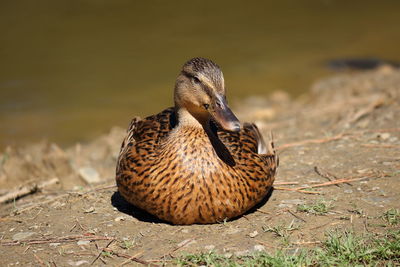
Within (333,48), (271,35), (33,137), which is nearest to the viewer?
(33,137)

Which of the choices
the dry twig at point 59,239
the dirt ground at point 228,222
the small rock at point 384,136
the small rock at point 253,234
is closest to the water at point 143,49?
the dirt ground at point 228,222

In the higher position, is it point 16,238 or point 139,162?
point 139,162

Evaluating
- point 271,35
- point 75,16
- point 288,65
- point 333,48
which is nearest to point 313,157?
point 288,65

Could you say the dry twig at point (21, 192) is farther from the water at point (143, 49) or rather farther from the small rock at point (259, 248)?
the water at point (143, 49)

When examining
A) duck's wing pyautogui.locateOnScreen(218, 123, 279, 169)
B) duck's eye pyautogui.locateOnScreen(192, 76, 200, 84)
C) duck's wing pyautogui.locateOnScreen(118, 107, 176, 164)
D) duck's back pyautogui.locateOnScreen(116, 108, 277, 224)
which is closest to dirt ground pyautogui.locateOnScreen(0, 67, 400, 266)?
duck's back pyautogui.locateOnScreen(116, 108, 277, 224)

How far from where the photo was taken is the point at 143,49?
40.5 feet

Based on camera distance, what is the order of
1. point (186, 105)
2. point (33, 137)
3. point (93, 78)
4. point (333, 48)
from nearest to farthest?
1. point (186, 105)
2. point (33, 137)
3. point (93, 78)
4. point (333, 48)

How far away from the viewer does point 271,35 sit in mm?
13352

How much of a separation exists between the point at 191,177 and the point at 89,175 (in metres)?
2.37

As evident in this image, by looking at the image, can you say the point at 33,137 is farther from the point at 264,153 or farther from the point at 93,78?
the point at 264,153

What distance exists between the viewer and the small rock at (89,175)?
585cm

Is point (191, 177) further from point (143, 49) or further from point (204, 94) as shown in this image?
point (143, 49)

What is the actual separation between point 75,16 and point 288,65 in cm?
562

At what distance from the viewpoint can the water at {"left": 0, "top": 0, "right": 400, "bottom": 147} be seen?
9.66 m
